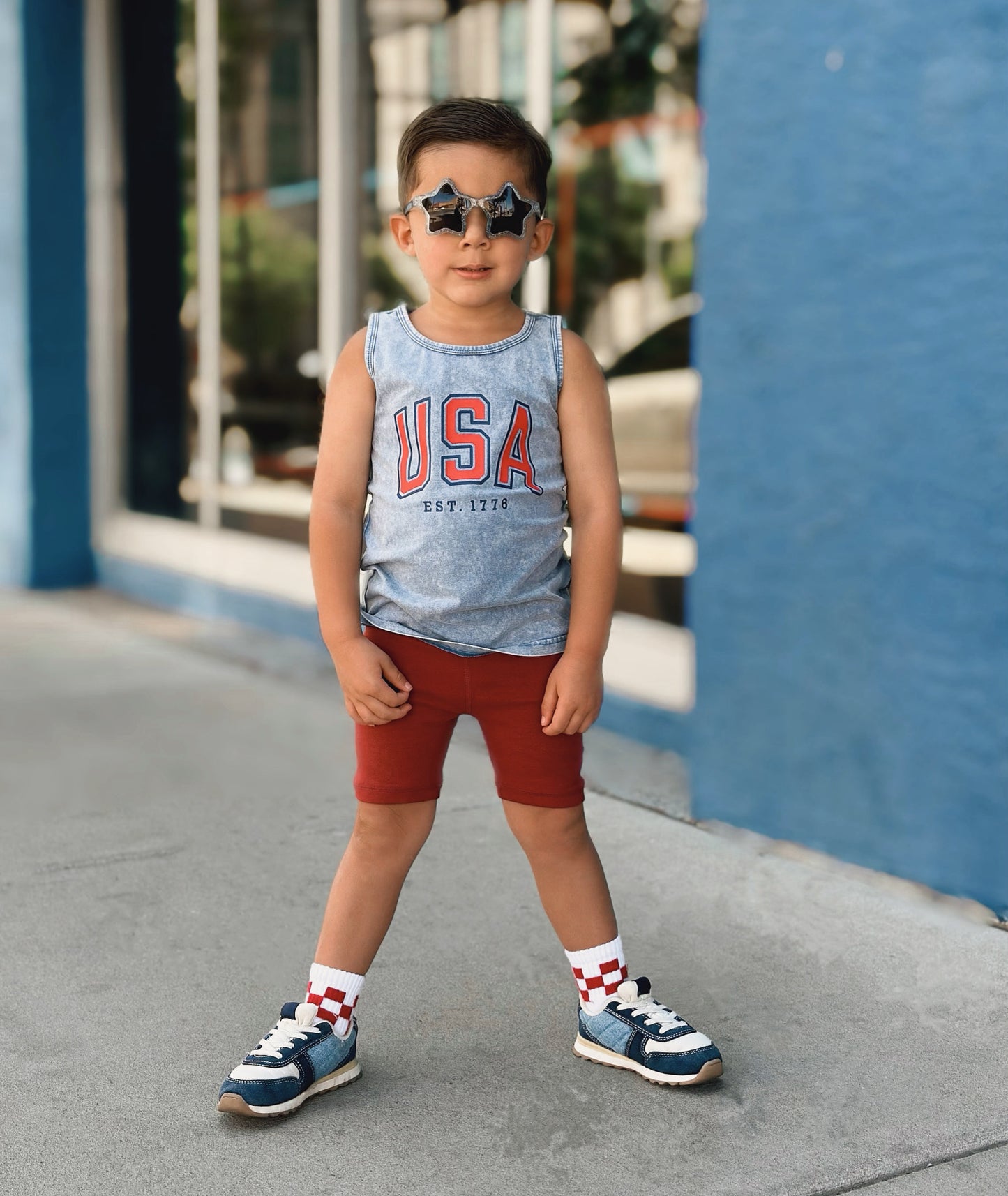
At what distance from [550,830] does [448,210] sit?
1035 millimetres

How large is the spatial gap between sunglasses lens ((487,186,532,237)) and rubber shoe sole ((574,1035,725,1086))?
140cm

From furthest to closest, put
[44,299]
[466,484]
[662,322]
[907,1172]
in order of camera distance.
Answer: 1. [44,299]
2. [662,322]
3. [466,484]
4. [907,1172]

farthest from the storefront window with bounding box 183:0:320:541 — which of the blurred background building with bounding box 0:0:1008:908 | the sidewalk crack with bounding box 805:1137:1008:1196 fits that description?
the sidewalk crack with bounding box 805:1137:1008:1196

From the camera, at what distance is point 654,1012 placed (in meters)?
2.58

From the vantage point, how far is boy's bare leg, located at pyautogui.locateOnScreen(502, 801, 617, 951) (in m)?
2.53

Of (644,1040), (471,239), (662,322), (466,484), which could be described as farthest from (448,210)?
(662,322)

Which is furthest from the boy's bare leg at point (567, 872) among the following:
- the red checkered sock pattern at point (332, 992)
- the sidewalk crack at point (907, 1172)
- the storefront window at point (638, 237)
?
the storefront window at point (638, 237)

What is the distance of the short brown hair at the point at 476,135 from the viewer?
2.33m

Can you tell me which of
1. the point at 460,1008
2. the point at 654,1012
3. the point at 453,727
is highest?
the point at 453,727

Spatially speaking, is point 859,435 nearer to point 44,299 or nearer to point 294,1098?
point 294,1098

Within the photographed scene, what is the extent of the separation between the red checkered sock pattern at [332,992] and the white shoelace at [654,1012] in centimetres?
47

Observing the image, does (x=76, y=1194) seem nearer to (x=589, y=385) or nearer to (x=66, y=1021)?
(x=66, y=1021)

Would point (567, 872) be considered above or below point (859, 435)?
below

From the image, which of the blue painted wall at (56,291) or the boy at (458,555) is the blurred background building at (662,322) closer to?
the blue painted wall at (56,291)
